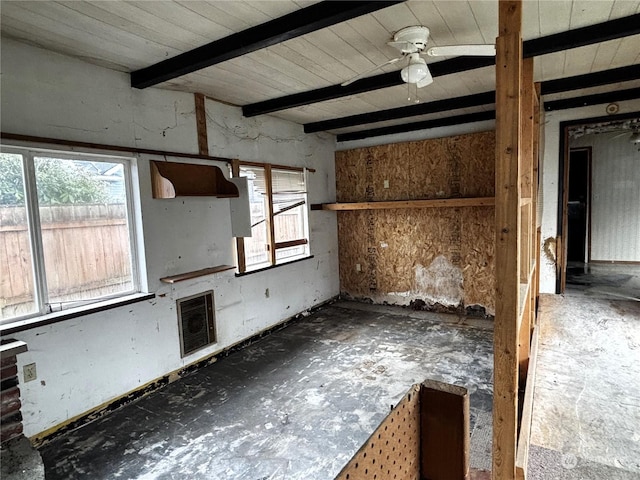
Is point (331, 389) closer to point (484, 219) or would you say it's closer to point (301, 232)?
point (301, 232)

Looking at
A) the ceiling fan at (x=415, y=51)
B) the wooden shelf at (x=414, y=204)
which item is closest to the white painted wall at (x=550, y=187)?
the wooden shelf at (x=414, y=204)

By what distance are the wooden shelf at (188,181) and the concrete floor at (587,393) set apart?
312 centimetres

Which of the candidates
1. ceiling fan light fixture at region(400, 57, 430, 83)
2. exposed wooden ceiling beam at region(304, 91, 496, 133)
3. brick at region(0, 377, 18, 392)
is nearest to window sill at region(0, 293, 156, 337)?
brick at region(0, 377, 18, 392)

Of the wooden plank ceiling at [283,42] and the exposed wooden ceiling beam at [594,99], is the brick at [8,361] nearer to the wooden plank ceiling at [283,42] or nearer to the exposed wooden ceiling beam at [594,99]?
the wooden plank ceiling at [283,42]

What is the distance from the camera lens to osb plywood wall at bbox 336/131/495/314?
4836 millimetres

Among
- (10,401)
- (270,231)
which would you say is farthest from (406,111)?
(10,401)

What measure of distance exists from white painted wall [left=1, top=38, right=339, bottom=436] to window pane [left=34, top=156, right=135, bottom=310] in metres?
0.18

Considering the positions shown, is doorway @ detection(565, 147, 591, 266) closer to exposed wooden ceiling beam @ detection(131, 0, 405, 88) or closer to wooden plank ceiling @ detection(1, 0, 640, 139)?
wooden plank ceiling @ detection(1, 0, 640, 139)

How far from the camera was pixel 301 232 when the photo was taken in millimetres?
5293

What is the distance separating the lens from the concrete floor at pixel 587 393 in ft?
6.56

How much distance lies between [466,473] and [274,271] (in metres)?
3.84

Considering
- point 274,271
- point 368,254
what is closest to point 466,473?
point 274,271

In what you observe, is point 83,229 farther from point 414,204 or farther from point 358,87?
point 414,204

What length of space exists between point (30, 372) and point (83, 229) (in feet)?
3.40
